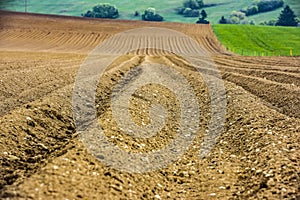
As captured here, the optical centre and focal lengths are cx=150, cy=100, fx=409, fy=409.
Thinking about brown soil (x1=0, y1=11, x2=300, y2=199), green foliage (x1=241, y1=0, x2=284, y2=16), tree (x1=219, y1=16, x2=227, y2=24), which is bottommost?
brown soil (x1=0, y1=11, x2=300, y2=199)

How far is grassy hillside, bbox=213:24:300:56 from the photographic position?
200 feet

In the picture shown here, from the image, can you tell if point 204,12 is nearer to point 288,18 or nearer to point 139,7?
point 288,18

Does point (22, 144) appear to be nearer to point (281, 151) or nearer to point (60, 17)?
point (281, 151)

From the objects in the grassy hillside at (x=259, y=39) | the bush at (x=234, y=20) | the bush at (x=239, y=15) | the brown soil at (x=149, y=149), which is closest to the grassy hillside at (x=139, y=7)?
Answer: the bush at (x=239, y=15)

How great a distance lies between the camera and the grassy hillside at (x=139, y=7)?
385 ft

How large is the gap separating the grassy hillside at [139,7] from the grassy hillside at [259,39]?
101 feet

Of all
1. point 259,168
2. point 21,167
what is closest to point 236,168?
point 259,168

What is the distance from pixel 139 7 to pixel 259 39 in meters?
65.0

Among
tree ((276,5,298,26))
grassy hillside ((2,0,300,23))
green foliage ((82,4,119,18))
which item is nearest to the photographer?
tree ((276,5,298,26))

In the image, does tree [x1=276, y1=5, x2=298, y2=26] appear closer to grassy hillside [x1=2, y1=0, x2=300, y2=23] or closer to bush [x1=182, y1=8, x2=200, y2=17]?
grassy hillside [x1=2, y1=0, x2=300, y2=23]

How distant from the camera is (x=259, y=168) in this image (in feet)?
25.4

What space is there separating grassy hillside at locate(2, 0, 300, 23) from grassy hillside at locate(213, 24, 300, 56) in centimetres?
3072

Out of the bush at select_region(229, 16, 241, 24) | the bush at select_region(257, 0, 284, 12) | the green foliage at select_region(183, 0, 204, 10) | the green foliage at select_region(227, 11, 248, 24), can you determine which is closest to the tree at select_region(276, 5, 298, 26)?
the green foliage at select_region(227, 11, 248, 24)

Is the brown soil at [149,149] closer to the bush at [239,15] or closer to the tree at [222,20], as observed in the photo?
the tree at [222,20]
